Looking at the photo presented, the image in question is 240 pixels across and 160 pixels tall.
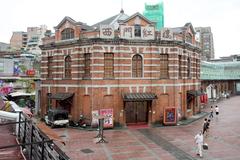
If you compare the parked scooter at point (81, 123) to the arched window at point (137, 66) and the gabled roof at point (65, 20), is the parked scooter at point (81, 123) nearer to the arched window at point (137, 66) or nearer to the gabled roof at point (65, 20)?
the arched window at point (137, 66)

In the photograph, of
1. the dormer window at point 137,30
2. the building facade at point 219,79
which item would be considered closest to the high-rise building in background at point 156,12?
the dormer window at point 137,30

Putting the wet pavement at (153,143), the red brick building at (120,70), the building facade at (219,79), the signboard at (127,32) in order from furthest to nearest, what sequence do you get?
the building facade at (219,79), the signboard at (127,32), the red brick building at (120,70), the wet pavement at (153,143)

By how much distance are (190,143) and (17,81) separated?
158 feet

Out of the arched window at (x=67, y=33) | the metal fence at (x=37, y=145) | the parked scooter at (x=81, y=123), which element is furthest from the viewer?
the arched window at (x=67, y=33)

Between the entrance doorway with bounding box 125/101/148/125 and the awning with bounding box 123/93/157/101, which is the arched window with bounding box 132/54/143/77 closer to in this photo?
the awning with bounding box 123/93/157/101

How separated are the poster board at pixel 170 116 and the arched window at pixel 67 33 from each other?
14.6 metres

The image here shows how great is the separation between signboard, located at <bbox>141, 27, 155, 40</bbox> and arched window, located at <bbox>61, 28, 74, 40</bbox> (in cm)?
871

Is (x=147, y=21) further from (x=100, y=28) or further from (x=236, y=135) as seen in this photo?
(x=236, y=135)

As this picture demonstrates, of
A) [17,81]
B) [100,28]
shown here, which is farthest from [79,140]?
[17,81]

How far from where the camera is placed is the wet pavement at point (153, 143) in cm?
2148

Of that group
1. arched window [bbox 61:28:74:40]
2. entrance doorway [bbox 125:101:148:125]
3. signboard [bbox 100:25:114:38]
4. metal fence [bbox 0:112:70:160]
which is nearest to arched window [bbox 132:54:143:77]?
entrance doorway [bbox 125:101:148:125]

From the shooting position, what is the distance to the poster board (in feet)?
109

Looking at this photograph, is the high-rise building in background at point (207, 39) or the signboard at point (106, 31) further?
the high-rise building in background at point (207, 39)

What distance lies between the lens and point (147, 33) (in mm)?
33656
